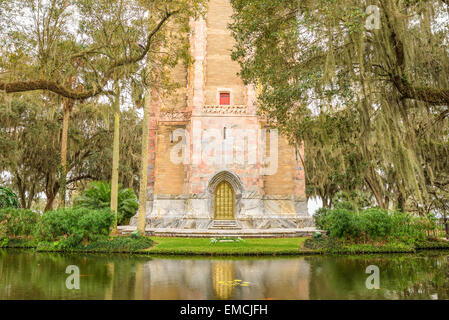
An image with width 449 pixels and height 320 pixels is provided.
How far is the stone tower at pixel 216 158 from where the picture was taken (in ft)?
72.2

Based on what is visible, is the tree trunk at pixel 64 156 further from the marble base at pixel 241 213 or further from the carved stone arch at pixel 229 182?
the carved stone arch at pixel 229 182

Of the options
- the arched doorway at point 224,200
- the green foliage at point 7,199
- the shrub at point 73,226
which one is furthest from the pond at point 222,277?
the arched doorway at point 224,200

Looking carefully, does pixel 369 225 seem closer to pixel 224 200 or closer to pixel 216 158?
pixel 224 200

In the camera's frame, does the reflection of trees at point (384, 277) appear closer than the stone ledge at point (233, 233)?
Yes

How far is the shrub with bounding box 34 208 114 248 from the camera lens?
13.3 metres

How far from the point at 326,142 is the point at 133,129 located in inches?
796

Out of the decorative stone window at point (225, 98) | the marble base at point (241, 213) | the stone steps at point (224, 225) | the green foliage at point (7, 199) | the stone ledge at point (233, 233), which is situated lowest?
Answer: the stone ledge at point (233, 233)

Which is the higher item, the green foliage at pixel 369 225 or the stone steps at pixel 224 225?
the green foliage at pixel 369 225

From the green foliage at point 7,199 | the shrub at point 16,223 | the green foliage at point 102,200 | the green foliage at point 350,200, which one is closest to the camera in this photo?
the green foliage at point 350,200

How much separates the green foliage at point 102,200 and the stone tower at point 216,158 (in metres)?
2.14

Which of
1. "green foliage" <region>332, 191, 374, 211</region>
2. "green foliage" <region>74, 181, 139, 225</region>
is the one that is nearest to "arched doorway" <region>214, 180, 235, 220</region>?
"green foliage" <region>74, 181, 139, 225</region>

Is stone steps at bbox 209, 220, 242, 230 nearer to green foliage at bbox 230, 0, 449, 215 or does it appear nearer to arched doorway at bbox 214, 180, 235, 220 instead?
arched doorway at bbox 214, 180, 235, 220

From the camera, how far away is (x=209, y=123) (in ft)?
75.0
